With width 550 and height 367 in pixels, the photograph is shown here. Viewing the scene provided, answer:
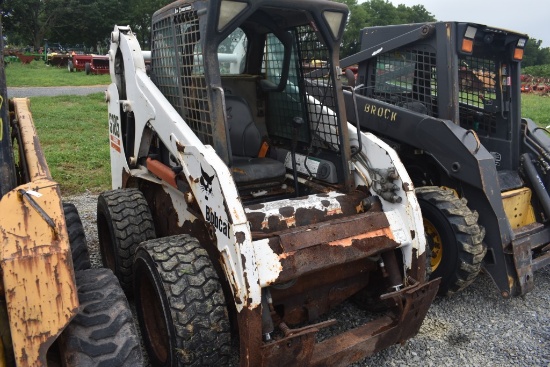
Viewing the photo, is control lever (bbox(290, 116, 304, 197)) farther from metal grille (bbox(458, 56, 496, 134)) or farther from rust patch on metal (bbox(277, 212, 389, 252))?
metal grille (bbox(458, 56, 496, 134))

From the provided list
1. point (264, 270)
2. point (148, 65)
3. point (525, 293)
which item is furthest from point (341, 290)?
point (148, 65)

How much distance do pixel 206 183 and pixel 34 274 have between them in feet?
4.24

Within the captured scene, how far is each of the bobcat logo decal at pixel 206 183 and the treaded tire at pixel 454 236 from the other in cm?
212

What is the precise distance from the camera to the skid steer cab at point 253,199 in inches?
109

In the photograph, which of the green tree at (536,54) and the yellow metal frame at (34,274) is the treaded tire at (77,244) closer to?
the yellow metal frame at (34,274)

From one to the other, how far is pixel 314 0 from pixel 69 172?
5.84 m

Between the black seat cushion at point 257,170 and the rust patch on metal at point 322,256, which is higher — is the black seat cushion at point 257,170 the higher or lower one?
the higher one

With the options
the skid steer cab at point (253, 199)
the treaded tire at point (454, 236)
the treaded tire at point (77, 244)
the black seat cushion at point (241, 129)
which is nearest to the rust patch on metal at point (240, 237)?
the skid steer cab at point (253, 199)

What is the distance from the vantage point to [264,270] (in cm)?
275

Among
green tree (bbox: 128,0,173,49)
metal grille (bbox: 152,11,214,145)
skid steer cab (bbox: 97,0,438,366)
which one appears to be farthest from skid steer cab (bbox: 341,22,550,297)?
green tree (bbox: 128,0,173,49)

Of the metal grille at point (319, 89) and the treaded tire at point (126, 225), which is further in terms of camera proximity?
the treaded tire at point (126, 225)

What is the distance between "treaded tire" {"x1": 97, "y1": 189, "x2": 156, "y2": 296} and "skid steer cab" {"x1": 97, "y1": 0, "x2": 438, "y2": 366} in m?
0.01

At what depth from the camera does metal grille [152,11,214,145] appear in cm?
340

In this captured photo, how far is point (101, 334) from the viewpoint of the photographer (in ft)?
6.75
